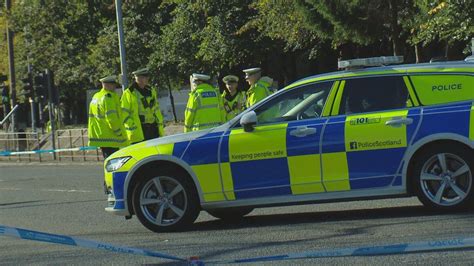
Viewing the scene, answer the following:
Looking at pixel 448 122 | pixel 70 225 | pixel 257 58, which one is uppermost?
pixel 257 58

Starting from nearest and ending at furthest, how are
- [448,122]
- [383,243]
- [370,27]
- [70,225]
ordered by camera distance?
[383,243]
[448,122]
[70,225]
[370,27]

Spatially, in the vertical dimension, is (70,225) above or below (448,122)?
below

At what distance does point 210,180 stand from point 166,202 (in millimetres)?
580

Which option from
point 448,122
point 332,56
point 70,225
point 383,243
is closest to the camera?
point 383,243

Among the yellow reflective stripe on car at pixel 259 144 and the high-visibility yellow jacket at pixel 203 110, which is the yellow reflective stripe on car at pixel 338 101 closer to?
the yellow reflective stripe on car at pixel 259 144

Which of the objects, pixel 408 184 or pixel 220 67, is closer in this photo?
pixel 408 184

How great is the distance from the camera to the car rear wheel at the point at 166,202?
838cm

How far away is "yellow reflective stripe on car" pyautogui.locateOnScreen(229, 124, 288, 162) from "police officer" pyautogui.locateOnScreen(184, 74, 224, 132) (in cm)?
316

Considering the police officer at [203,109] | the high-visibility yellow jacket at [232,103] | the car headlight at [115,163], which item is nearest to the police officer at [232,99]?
the high-visibility yellow jacket at [232,103]

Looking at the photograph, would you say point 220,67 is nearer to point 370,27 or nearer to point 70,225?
point 370,27

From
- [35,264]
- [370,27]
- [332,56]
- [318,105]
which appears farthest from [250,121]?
[332,56]

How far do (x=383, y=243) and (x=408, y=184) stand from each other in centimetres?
116

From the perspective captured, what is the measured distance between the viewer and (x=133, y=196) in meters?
8.51

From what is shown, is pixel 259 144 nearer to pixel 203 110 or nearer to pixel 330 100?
pixel 330 100
